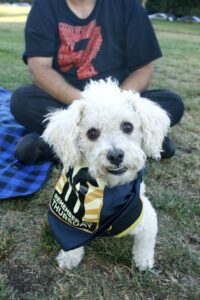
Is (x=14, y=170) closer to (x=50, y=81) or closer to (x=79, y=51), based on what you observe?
(x=50, y=81)

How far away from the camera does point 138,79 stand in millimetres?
3443

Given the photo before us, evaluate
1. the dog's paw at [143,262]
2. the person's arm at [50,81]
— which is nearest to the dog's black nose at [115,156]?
the dog's paw at [143,262]

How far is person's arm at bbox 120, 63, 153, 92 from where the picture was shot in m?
3.34

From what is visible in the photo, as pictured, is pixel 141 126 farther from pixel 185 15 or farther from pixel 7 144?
pixel 185 15

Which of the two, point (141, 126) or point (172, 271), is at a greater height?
point (141, 126)

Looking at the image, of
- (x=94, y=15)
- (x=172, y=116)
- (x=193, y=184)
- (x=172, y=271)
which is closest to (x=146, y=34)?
(x=94, y=15)

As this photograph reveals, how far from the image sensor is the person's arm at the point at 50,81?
3.21 meters

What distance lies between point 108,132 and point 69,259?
750mm

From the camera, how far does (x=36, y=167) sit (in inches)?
139

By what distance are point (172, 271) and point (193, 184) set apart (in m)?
1.13

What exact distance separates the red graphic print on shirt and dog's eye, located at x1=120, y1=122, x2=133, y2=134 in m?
1.36

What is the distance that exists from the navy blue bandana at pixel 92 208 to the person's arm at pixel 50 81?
0.93 m

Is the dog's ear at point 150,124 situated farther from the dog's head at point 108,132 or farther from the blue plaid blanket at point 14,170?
the blue plaid blanket at point 14,170

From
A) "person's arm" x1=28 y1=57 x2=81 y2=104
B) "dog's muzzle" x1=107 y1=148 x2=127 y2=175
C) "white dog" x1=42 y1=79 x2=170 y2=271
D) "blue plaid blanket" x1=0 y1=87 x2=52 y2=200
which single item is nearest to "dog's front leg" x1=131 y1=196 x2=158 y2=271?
"white dog" x1=42 y1=79 x2=170 y2=271
